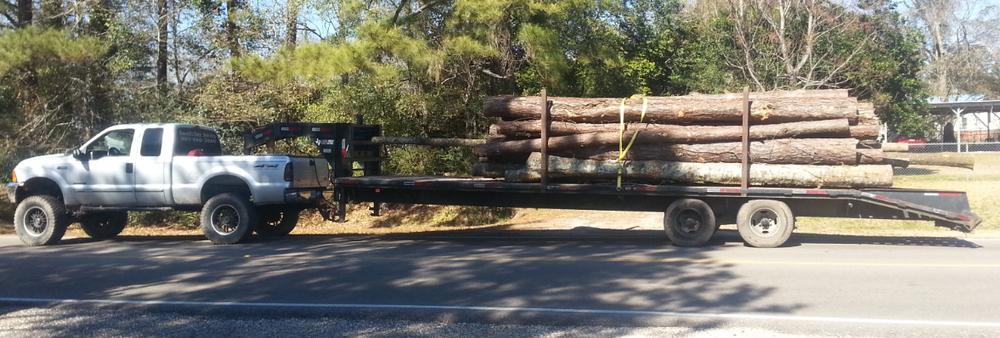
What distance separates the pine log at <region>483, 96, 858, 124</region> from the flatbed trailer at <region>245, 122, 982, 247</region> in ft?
3.43

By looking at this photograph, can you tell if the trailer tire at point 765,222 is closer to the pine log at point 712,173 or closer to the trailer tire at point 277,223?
the pine log at point 712,173

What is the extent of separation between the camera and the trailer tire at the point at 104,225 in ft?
46.1

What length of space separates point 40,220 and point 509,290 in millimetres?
8961

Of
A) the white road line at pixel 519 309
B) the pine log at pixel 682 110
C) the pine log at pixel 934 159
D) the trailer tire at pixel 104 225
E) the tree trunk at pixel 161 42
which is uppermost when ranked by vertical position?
the tree trunk at pixel 161 42

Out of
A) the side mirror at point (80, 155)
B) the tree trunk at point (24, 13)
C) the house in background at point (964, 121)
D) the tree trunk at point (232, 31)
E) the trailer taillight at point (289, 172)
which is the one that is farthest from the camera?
the house in background at point (964, 121)

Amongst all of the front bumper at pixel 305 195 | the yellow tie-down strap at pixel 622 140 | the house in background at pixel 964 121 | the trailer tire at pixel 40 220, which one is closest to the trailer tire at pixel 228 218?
the front bumper at pixel 305 195

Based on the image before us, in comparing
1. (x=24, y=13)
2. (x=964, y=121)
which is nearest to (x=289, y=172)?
(x=24, y=13)

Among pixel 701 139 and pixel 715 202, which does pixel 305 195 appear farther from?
pixel 715 202

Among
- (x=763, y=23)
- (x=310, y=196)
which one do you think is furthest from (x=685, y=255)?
(x=763, y=23)

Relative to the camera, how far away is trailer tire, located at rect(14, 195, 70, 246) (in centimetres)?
1266

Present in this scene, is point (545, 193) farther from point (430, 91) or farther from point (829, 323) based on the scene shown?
point (430, 91)

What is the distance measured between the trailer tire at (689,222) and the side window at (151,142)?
807 cm

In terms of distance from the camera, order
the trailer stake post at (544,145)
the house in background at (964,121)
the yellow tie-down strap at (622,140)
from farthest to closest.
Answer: the house in background at (964,121) < the trailer stake post at (544,145) < the yellow tie-down strap at (622,140)

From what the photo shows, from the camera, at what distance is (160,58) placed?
21984 millimetres
